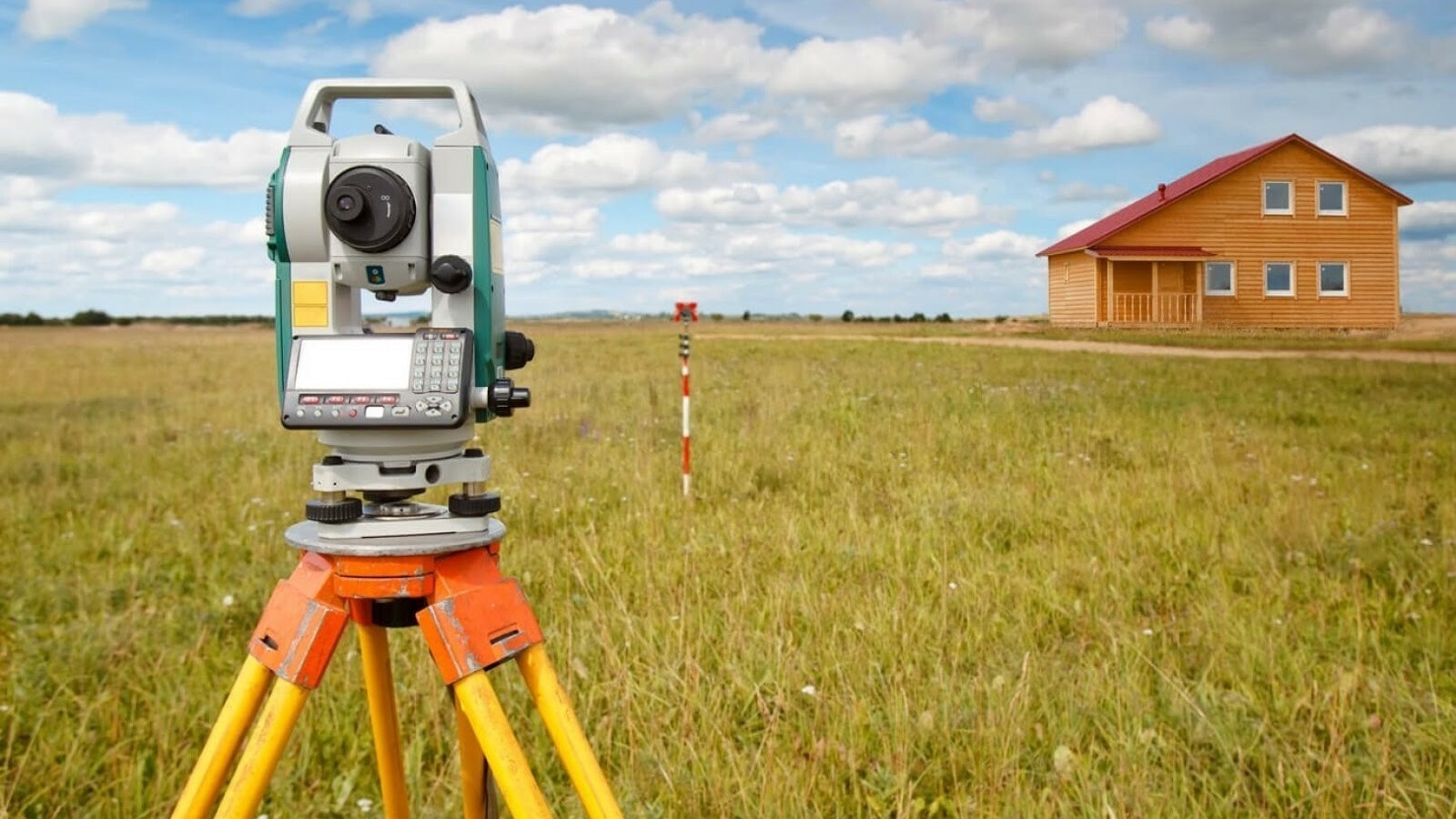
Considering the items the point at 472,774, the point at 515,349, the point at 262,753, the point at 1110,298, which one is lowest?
the point at 472,774

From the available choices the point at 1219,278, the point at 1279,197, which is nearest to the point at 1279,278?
the point at 1219,278

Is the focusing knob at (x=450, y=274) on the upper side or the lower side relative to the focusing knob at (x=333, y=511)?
upper

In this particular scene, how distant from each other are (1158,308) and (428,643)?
29391 mm

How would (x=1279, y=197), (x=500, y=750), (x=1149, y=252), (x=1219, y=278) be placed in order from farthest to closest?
1. (x=1279, y=197)
2. (x=1219, y=278)
3. (x=1149, y=252)
4. (x=500, y=750)

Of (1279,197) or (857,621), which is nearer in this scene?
(857,621)

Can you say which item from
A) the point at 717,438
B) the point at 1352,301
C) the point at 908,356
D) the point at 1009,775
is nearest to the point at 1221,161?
the point at 1352,301

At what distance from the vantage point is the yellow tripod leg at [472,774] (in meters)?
2.09

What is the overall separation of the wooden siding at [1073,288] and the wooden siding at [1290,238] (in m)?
1.04

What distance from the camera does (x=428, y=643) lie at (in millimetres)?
1738

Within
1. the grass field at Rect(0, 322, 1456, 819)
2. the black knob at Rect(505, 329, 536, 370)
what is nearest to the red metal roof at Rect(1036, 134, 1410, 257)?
the grass field at Rect(0, 322, 1456, 819)

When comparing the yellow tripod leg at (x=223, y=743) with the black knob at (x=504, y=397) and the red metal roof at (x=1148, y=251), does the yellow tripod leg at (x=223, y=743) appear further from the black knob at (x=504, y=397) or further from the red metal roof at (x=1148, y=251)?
the red metal roof at (x=1148, y=251)

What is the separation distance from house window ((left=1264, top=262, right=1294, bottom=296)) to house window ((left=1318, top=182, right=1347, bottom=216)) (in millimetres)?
2395

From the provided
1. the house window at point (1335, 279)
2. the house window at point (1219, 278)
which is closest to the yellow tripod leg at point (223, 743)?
the house window at point (1219, 278)

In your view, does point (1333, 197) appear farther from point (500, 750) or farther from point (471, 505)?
point (500, 750)
